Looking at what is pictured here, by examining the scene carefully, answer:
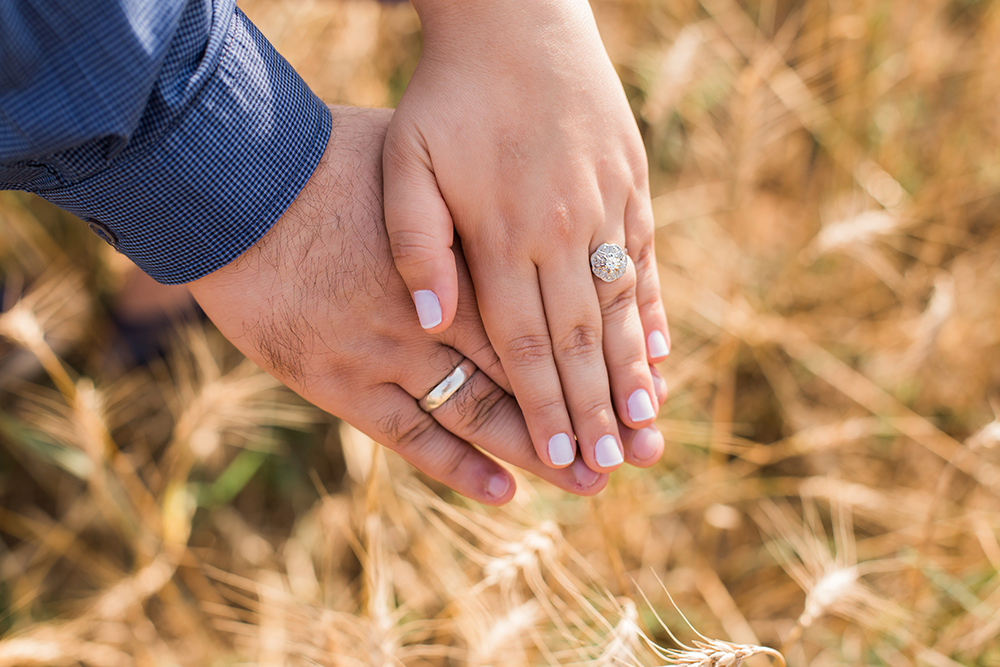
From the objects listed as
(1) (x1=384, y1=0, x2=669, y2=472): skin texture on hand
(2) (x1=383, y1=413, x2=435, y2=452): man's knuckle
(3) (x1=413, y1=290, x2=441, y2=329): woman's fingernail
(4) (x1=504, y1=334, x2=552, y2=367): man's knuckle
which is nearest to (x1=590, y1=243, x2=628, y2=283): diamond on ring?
(1) (x1=384, y1=0, x2=669, y2=472): skin texture on hand

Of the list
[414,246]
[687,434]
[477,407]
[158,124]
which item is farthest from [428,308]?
[687,434]

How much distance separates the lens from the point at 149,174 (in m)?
0.88

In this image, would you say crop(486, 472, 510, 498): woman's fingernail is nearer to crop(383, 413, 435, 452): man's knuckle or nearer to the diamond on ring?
crop(383, 413, 435, 452): man's knuckle

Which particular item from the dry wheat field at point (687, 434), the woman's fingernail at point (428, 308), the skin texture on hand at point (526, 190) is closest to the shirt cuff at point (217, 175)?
the skin texture on hand at point (526, 190)

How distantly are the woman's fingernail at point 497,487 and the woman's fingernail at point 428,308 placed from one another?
13.6 inches

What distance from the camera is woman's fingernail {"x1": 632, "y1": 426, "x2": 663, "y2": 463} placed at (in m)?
1.14

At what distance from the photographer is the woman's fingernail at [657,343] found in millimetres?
1192

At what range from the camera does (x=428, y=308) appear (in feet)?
3.21

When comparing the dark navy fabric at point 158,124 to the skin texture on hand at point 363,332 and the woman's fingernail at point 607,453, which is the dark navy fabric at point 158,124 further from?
the woman's fingernail at point 607,453

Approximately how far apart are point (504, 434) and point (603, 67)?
0.69m

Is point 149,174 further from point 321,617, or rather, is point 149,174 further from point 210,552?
point 210,552

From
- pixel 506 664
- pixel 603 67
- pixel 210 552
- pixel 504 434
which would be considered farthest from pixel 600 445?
pixel 210 552

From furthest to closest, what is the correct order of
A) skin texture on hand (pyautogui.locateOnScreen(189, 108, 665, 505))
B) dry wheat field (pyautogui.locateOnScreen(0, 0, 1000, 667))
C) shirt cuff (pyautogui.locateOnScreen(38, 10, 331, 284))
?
1. dry wheat field (pyautogui.locateOnScreen(0, 0, 1000, 667))
2. skin texture on hand (pyautogui.locateOnScreen(189, 108, 665, 505))
3. shirt cuff (pyautogui.locateOnScreen(38, 10, 331, 284))

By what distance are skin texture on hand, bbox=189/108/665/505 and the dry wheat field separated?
0.40 ft
